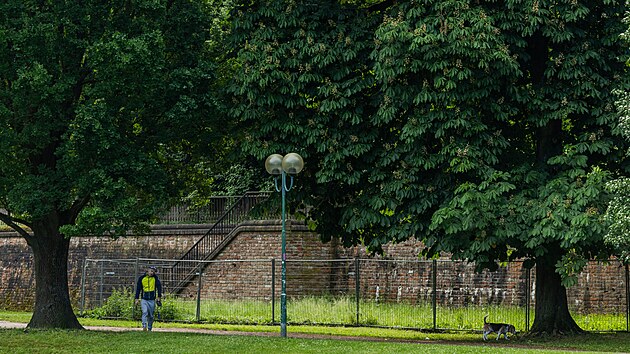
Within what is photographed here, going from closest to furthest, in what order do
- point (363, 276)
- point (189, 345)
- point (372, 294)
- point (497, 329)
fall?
point (189, 345) < point (497, 329) < point (372, 294) < point (363, 276)

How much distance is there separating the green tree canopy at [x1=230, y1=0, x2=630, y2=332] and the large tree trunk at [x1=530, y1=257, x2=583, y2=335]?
0.12 feet

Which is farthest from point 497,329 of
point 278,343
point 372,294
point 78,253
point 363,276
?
point 78,253

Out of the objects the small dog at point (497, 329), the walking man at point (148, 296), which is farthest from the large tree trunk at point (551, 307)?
the walking man at point (148, 296)

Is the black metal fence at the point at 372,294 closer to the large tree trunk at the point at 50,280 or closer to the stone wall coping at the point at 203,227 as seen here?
the stone wall coping at the point at 203,227

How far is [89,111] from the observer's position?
22953mm

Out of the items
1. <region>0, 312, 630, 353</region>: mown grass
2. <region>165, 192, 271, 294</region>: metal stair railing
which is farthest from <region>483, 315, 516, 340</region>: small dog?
<region>165, 192, 271, 294</region>: metal stair railing

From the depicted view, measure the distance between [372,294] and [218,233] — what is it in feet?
24.1

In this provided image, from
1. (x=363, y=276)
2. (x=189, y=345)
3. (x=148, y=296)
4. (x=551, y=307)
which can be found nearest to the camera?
(x=189, y=345)

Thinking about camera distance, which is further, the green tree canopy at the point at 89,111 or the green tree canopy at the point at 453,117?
the green tree canopy at the point at 89,111

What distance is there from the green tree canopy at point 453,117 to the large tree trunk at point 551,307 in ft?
0.12

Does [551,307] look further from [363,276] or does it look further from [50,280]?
[50,280]

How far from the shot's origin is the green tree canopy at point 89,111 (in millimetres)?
22938

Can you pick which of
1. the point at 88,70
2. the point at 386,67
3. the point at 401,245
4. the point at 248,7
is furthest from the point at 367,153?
the point at 401,245

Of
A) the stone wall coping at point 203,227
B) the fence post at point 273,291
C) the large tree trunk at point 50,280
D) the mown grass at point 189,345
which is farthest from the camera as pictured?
the stone wall coping at point 203,227
